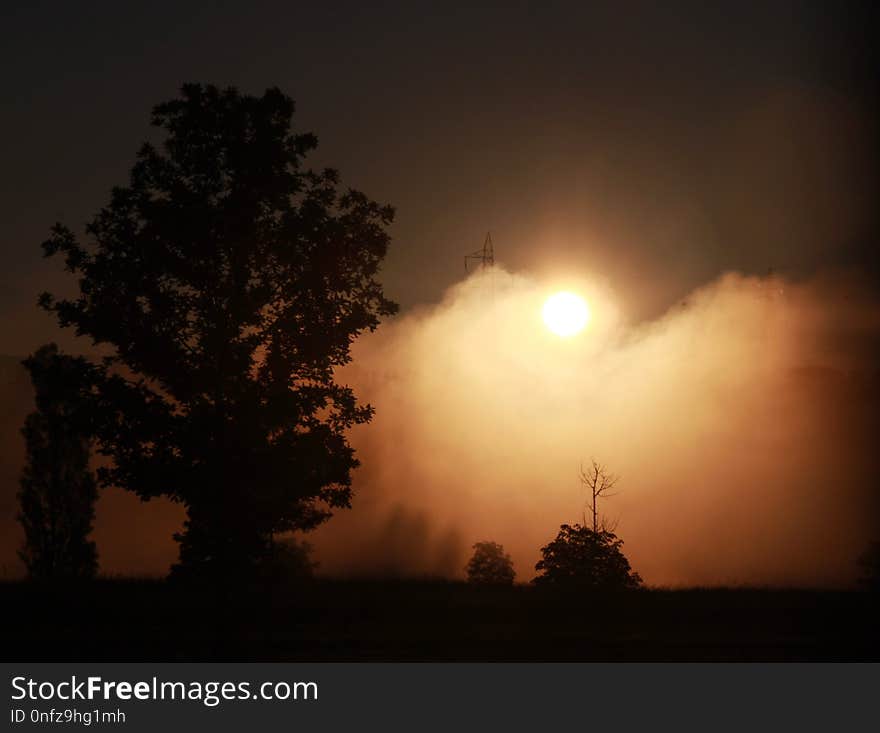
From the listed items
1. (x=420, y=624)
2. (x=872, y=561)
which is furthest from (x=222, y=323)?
(x=872, y=561)

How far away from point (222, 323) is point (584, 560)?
16.4 m

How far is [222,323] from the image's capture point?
2272 centimetres

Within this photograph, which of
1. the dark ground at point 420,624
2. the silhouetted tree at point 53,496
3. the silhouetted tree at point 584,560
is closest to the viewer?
the dark ground at point 420,624

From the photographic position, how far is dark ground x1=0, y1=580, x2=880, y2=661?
18312 millimetres

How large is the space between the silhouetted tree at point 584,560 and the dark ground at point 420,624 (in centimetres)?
512

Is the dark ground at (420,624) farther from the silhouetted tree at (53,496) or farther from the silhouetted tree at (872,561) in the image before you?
the silhouetted tree at (872,561)

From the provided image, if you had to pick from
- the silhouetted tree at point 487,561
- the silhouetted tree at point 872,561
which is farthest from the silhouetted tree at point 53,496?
the silhouetted tree at point 872,561

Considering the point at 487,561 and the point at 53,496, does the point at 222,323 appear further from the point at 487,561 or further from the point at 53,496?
the point at 487,561

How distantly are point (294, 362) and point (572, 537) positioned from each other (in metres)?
15.6

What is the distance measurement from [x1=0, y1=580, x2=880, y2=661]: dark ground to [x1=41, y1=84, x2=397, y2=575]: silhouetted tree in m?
2.16

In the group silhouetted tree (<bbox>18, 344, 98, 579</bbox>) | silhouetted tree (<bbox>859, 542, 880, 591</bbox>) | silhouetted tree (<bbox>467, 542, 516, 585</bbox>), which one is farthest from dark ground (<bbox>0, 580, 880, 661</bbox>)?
silhouetted tree (<bbox>467, 542, 516, 585</bbox>)

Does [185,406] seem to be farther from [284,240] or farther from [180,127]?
[180,127]

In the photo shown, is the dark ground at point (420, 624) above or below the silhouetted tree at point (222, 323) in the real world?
below

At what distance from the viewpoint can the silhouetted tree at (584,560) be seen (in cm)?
3122
